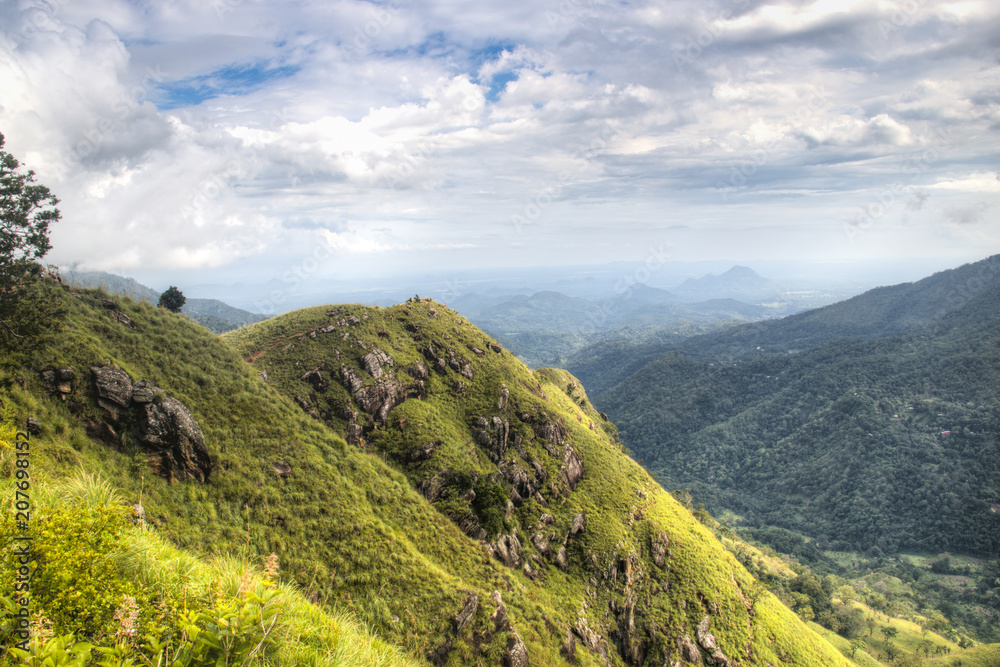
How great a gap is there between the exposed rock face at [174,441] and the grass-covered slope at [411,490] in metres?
0.52

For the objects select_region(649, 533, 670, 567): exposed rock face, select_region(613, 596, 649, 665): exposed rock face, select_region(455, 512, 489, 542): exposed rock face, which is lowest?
select_region(613, 596, 649, 665): exposed rock face

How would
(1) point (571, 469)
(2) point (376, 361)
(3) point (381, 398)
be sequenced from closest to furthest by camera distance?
(3) point (381, 398) → (2) point (376, 361) → (1) point (571, 469)

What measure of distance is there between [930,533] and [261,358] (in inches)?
9628

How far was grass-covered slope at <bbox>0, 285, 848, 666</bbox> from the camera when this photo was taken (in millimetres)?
20281

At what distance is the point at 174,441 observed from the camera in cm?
2150

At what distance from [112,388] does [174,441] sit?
382cm

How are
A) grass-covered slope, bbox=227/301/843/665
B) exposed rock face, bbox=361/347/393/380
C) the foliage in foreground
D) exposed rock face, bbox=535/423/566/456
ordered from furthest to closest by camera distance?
exposed rock face, bbox=535/423/566/456, exposed rock face, bbox=361/347/393/380, grass-covered slope, bbox=227/301/843/665, the foliage in foreground

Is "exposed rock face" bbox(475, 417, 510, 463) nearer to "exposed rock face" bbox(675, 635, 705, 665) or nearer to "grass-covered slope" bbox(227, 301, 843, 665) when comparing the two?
"grass-covered slope" bbox(227, 301, 843, 665)

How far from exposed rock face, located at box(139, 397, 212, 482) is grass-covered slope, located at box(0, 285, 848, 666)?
1.71ft

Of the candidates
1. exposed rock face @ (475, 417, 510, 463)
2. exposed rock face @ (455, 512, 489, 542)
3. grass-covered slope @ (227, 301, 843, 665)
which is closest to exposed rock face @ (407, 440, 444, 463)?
grass-covered slope @ (227, 301, 843, 665)

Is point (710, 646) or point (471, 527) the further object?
point (710, 646)

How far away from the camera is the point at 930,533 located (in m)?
166

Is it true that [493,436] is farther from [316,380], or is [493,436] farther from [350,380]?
[316,380]

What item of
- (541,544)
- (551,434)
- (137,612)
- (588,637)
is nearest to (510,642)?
(588,637)
